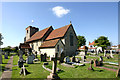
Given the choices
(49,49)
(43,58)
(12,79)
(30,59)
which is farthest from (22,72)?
(49,49)

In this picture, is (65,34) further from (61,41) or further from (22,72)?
(22,72)

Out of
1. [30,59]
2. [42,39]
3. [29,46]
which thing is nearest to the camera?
[30,59]

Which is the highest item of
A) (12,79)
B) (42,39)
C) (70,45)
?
A: (42,39)

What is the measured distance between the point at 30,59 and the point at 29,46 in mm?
23077

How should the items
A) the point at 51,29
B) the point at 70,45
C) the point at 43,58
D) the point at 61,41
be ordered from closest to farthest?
1. the point at 43,58
2. the point at 61,41
3. the point at 70,45
4. the point at 51,29

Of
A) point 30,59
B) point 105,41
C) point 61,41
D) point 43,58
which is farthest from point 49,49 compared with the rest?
point 105,41

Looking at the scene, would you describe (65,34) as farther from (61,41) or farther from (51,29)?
(51,29)

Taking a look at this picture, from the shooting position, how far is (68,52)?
73.5ft

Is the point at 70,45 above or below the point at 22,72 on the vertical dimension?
above

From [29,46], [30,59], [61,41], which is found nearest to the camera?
[30,59]

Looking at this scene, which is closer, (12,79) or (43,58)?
(12,79)

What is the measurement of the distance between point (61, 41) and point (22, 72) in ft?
48.7

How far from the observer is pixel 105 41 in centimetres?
4478

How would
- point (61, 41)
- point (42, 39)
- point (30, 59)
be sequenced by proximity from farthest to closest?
point (42, 39) < point (61, 41) < point (30, 59)
